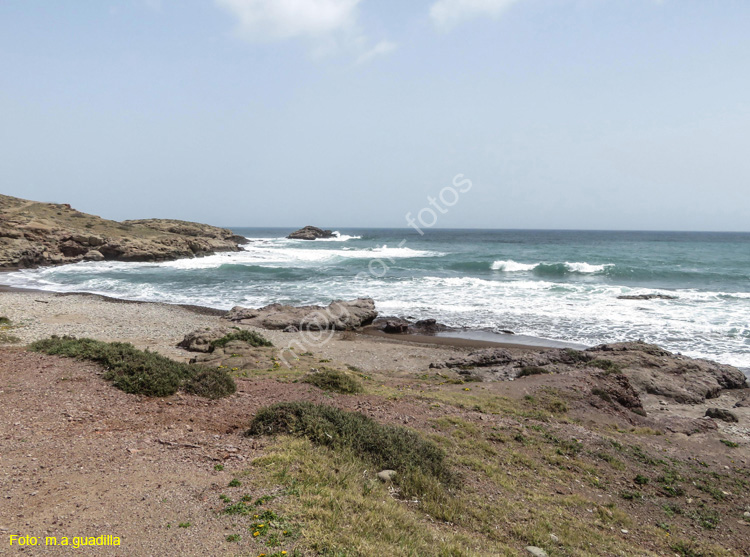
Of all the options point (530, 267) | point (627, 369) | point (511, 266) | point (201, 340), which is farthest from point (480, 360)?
point (530, 267)

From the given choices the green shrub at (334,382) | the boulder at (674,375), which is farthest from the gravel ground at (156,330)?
the boulder at (674,375)

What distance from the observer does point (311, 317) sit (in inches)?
824

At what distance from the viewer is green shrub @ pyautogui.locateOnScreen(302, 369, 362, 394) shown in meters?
9.45

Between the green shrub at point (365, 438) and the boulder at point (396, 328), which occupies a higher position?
the green shrub at point (365, 438)

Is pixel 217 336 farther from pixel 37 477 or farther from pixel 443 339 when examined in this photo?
pixel 37 477

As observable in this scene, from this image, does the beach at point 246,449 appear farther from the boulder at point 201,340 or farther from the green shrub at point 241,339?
the boulder at point 201,340

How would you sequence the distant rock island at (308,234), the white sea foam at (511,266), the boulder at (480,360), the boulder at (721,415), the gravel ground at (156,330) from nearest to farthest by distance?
the boulder at (721,415) → the boulder at (480,360) → the gravel ground at (156,330) → the white sea foam at (511,266) → the distant rock island at (308,234)

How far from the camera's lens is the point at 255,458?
5539mm

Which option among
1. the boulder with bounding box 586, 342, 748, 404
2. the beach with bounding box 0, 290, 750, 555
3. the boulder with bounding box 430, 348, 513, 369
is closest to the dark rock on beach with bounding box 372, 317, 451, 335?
the boulder with bounding box 430, 348, 513, 369

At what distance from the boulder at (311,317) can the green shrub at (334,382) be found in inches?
401

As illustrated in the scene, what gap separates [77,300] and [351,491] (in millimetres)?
24740

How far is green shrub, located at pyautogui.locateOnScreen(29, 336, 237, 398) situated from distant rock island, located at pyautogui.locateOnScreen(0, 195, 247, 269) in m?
Answer: 39.2

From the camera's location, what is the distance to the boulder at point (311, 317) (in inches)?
790

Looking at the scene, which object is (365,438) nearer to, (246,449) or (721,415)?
(246,449)
